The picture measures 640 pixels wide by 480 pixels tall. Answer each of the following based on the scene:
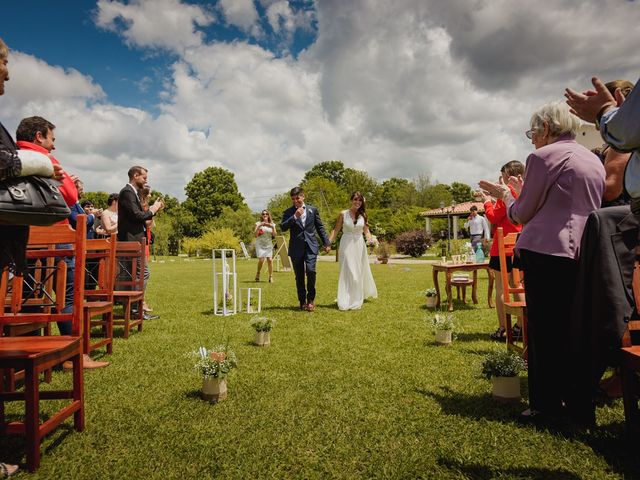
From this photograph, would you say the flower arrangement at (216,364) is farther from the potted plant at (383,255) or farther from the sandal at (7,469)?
the potted plant at (383,255)

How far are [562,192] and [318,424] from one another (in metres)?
2.33

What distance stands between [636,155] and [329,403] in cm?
272

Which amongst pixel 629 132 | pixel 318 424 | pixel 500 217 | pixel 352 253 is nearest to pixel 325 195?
pixel 352 253

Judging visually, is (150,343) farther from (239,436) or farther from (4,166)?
(4,166)

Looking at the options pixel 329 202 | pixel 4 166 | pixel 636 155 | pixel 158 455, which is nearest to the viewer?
pixel 636 155

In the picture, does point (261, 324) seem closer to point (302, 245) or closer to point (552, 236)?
point (302, 245)

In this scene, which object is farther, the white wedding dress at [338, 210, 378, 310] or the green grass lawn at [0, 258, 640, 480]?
the white wedding dress at [338, 210, 378, 310]

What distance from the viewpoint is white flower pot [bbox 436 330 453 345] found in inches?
→ 212

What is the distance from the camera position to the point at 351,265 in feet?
→ 28.4

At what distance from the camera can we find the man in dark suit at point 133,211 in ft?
22.2

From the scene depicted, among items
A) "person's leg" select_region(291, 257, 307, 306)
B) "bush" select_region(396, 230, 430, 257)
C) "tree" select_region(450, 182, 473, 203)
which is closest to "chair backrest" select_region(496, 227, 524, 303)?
"person's leg" select_region(291, 257, 307, 306)

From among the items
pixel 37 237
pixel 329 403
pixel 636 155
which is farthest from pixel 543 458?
pixel 37 237

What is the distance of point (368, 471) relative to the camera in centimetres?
249

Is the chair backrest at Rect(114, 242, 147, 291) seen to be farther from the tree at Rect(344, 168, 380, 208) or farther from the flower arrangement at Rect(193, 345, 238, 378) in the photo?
the tree at Rect(344, 168, 380, 208)
